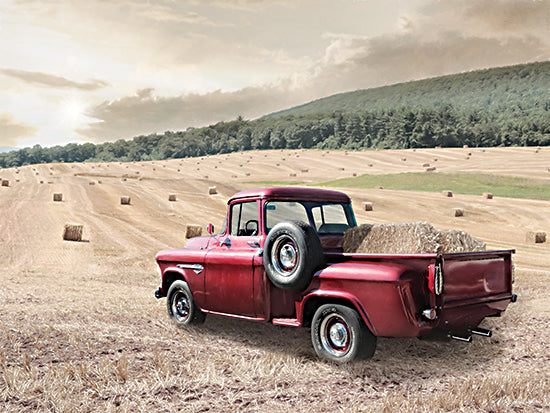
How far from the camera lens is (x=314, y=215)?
26.1ft

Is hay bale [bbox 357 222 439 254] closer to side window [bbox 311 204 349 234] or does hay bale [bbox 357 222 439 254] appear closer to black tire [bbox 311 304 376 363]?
side window [bbox 311 204 349 234]

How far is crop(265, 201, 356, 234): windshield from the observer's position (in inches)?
297

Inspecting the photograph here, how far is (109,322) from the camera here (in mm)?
8711

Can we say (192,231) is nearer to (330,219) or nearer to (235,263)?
(330,219)

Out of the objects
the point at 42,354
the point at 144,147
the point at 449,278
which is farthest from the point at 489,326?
the point at 144,147

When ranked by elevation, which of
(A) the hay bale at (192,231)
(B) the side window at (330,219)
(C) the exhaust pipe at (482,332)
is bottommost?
(A) the hay bale at (192,231)

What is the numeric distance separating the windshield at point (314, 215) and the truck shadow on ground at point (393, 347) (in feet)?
5.62

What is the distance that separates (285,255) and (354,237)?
4.13 ft

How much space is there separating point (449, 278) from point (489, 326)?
3203 millimetres

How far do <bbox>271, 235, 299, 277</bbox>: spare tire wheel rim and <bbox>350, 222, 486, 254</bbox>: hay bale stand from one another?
3.73 feet

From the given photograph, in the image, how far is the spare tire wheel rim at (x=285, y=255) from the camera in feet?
21.9

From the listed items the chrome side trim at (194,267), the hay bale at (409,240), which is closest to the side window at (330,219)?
the hay bale at (409,240)

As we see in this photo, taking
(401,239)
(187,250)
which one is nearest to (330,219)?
(401,239)

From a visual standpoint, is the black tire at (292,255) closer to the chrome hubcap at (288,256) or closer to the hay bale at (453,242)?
the chrome hubcap at (288,256)
